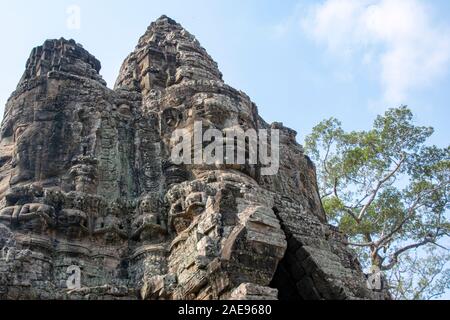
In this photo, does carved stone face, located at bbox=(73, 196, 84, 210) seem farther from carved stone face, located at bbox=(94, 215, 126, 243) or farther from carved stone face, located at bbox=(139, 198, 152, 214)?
carved stone face, located at bbox=(139, 198, 152, 214)

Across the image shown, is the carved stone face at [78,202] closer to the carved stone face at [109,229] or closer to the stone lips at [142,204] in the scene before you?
the stone lips at [142,204]

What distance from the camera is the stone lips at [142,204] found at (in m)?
9.40

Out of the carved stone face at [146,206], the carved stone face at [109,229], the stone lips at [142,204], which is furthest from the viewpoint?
the carved stone face at [146,206]

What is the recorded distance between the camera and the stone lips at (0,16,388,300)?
940 cm

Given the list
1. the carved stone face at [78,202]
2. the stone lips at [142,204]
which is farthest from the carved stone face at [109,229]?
the carved stone face at [78,202]

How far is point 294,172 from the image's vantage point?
15.1m

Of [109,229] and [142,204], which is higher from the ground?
[142,204]

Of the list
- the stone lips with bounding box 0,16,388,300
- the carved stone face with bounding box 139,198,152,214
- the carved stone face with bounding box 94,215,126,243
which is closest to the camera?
the stone lips with bounding box 0,16,388,300

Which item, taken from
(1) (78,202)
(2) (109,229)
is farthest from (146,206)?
(1) (78,202)

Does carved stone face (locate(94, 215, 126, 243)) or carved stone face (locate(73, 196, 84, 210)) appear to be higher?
carved stone face (locate(73, 196, 84, 210))

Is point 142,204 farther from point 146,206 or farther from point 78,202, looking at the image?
point 78,202

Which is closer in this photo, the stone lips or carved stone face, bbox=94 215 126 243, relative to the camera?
the stone lips

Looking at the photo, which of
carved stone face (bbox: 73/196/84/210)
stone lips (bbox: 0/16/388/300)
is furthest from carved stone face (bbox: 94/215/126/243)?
carved stone face (bbox: 73/196/84/210)

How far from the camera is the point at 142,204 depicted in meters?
11.4
